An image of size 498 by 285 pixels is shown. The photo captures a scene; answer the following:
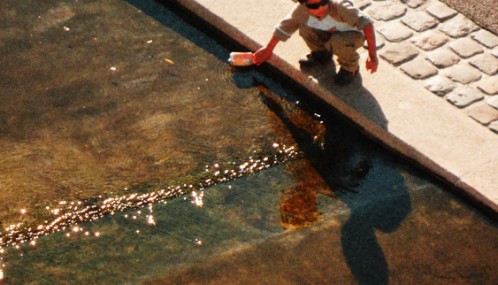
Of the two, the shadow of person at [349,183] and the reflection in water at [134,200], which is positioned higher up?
the shadow of person at [349,183]

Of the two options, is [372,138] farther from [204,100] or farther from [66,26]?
[66,26]

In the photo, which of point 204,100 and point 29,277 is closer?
point 29,277

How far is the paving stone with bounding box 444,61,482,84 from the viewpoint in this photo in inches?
281

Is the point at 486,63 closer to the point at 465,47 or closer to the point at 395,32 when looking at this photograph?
the point at 465,47

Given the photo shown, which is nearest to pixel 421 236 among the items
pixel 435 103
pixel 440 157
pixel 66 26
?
pixel 440 157

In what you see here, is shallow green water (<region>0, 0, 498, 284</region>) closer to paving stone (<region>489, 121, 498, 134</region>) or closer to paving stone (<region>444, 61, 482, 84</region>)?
paving stone (<region>489, 121, 498, 134</region>)

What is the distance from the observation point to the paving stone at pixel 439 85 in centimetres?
702

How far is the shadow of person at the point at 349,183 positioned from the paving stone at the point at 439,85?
2.48 feet

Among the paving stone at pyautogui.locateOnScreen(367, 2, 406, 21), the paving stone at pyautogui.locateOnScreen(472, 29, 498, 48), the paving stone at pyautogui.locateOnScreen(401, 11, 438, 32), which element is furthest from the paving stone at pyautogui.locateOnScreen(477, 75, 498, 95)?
the paving stone at pyautogui.locateOnScreen(367, 2, 406, 21)

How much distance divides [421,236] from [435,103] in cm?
132

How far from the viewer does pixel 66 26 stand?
775 cm

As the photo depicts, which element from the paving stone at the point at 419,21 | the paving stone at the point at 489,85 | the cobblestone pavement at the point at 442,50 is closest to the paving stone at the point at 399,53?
the cobblestone pavement at the point at 442,50

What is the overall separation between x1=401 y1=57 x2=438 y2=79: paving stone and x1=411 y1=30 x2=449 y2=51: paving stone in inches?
7.6

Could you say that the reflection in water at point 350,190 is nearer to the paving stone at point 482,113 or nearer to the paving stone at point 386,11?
the paving stone at point 482,113
